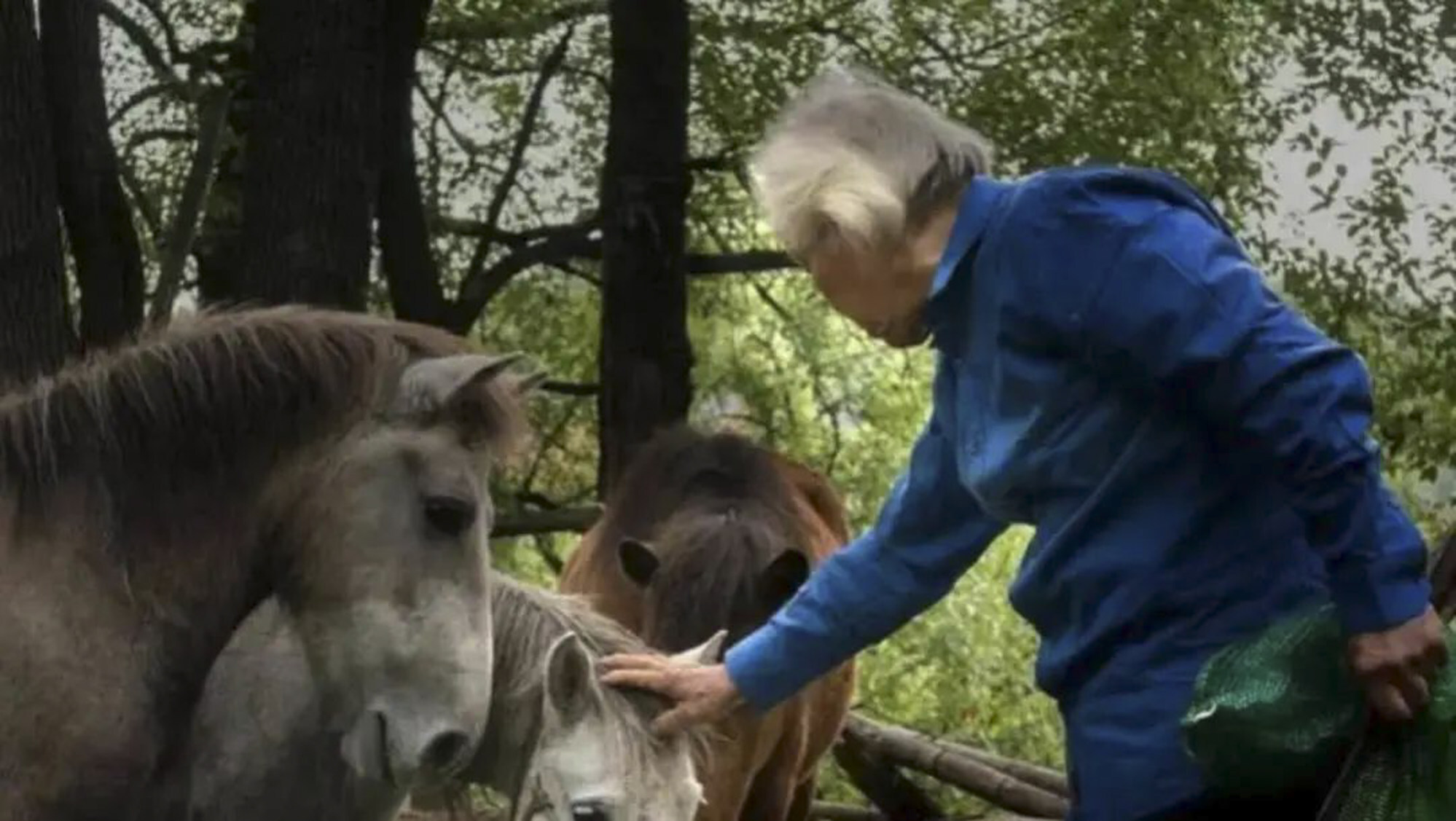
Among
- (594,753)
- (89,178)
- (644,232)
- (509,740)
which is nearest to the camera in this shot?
(594,753)

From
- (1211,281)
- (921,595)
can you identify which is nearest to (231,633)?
(921,595)

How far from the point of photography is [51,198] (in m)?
7.51

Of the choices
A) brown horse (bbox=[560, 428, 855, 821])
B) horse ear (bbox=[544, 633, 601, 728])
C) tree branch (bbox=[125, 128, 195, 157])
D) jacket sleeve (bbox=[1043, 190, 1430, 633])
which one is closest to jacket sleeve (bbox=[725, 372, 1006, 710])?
jacket sleeve (bbox=[1043, 190, 1430, 633])

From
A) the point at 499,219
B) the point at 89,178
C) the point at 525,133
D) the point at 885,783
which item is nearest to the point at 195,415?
the point at 885,783

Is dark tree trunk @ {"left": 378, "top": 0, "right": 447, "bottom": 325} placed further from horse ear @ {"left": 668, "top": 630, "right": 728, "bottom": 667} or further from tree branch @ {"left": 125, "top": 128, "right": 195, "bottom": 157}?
horse ear @ {"left": 668, "top": 630, "right": 728, "bottom": 667}

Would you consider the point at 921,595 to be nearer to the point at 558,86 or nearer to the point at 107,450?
the point at 107,450

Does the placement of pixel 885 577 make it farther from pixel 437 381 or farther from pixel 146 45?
pixel 146 45

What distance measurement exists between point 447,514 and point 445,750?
36cm

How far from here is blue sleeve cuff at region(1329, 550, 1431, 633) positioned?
2.41 meters

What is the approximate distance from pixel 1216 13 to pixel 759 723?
601 centimetres

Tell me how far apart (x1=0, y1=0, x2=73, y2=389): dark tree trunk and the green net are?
5.18 metres

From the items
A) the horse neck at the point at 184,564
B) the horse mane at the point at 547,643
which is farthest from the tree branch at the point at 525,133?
the horse neck at the point at 184,564

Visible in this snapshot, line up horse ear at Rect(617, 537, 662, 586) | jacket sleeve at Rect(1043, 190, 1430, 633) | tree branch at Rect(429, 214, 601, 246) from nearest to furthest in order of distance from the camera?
1. jacket sleeve at Rect(1043, 190, 1430, 633)
2. horse ear at Rect(617, 537, 662, 586)
3. tree branch at Rect(429, 214, 601, 246)

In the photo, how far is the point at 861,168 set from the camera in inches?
111
